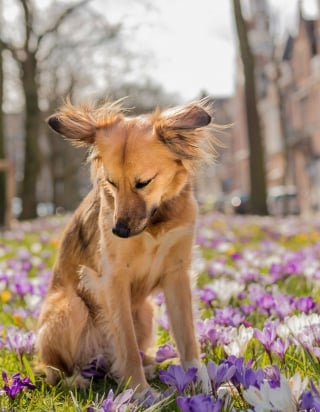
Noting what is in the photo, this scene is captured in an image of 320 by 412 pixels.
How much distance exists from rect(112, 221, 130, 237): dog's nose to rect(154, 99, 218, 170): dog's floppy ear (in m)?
0.56

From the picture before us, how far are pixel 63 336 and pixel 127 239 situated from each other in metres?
0.73

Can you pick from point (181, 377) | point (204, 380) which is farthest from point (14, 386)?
point (204, 380)

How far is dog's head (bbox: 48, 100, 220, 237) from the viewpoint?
320 cm

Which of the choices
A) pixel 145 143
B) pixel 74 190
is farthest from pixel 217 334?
pixel 74 190

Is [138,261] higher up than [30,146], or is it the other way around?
[30,146]

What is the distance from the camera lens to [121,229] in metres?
3.11

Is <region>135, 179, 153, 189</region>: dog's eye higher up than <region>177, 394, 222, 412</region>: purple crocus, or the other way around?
<region>135, 179, 153, 189</region>: dog's eye

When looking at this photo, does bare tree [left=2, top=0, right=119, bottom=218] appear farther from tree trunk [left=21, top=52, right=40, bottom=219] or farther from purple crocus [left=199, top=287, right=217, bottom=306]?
purple crocus [left=199, top=287, right=217, bottom=306]

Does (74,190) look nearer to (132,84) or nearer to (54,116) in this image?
(132,84)

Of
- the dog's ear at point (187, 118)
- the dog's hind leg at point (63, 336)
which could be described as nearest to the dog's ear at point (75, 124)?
the dog's ear at point (187, 118)

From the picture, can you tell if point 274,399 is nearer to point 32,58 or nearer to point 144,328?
point 144,328

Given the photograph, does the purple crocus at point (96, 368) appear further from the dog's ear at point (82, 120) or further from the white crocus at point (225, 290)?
the white crocus at point (225, 290)

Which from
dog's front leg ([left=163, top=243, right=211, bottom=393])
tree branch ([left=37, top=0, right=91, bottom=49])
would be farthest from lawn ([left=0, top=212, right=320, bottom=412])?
tree branch ([left=37, top=0, right=91, bottom=49])

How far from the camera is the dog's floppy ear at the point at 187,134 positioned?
10.7 ft
